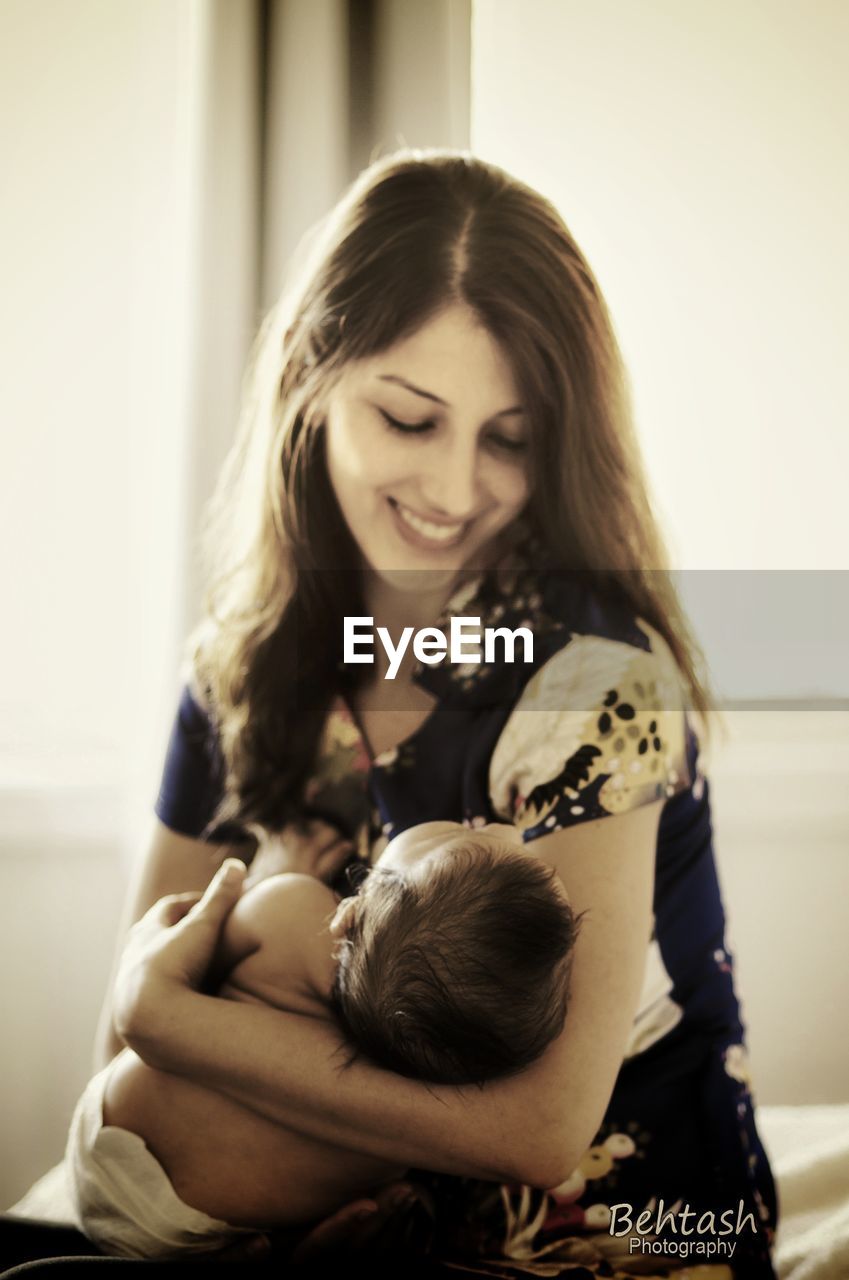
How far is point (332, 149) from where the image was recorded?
3.30 ft

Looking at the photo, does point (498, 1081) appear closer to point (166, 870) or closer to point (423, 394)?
point (166, 870)

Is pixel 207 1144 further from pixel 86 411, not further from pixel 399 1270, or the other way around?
pixel 86 411

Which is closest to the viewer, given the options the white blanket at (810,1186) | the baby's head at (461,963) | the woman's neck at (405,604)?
the baby's head at (461,963)

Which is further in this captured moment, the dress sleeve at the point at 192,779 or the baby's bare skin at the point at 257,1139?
the dress sleeve at the point at 192,779

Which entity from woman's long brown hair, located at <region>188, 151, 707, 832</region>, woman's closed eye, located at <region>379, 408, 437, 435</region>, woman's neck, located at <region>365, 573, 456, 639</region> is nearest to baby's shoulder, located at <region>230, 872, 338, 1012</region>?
woman's long brown hair, located at <region>188, 151, 707, 832</region>

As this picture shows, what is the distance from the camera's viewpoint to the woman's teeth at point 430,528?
925 mm

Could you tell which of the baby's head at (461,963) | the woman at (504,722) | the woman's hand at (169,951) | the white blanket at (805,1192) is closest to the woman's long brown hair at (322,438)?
the woman at (504,722)

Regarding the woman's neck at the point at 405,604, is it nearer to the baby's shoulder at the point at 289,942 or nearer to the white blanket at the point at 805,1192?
the baby's shoulder at the point at 289,942

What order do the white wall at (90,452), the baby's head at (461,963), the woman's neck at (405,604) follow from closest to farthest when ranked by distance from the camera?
1. the baby's head at (461,963)
2. the woman's neck at (405,604)
3. the white wall at (90,452)

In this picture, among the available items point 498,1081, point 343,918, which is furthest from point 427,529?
point 498,1081

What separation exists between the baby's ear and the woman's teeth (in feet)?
1.05

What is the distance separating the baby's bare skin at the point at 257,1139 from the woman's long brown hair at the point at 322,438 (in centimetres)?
17

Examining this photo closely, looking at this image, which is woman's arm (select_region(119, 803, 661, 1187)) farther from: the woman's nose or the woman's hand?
the woman's nose

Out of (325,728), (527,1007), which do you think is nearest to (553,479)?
(325,728)
